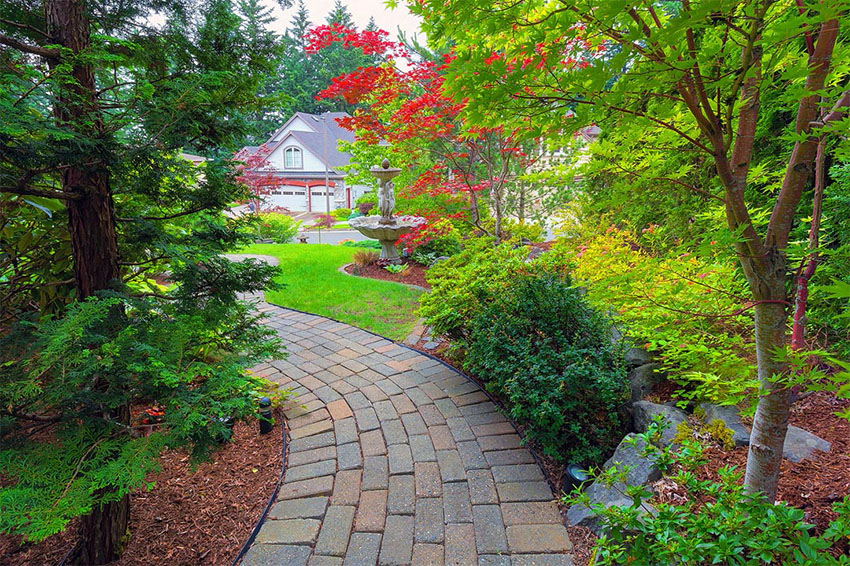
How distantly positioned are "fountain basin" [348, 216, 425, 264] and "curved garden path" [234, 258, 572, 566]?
14.1 feet

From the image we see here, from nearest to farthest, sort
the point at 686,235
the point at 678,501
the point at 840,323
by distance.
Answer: the point at 678,501 → the point at 840,323 → the point at 686,235

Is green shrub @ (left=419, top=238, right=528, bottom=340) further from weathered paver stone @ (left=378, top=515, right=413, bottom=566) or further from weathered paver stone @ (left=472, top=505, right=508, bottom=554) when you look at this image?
weathered paver stone @ (left=378, top=515, right=413, bottom=566)

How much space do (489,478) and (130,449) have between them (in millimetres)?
1696

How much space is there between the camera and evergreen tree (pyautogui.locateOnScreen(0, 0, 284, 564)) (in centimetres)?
118

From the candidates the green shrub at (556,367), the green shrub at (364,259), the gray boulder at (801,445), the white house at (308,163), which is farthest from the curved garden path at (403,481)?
the white house at (308,163)

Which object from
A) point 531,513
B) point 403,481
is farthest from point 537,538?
point 403,481

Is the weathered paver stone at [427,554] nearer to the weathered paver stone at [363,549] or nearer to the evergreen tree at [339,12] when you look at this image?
the weathered paver stone at [363,549]

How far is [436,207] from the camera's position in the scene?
695cm

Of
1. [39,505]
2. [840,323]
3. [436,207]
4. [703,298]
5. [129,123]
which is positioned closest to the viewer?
[39,505]

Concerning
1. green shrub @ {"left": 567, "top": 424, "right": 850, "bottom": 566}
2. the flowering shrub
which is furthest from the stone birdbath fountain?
green shrub @ {"left": 567, "top": 424, "right": 850, "bottom": 566}

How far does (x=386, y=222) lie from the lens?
7.56m

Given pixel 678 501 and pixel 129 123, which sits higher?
pixel 129 123

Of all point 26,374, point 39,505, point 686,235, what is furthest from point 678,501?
point 686,235

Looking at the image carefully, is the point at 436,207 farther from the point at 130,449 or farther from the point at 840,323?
the point at 130,449
